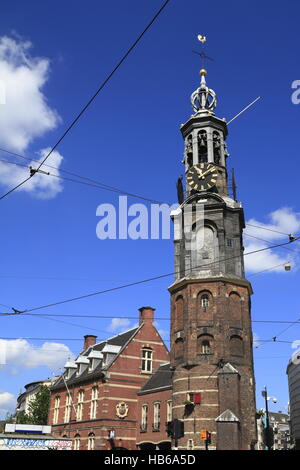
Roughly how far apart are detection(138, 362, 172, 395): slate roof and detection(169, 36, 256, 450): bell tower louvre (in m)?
4.63

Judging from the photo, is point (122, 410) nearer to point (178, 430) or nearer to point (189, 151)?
point (189, 151)

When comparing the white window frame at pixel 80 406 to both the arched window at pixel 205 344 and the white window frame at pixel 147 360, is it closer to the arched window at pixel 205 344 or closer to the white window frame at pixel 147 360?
the white window frame at pixel 147 360

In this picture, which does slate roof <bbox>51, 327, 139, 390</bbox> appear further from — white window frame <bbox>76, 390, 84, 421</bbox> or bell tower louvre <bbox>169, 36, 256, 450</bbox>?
bell tower louvre <bbox>169, 36, 256, 450</bbox>

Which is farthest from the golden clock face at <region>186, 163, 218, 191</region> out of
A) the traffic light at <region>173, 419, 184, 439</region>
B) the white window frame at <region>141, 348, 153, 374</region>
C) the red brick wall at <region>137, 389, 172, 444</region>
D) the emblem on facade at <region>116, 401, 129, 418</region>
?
the traffic light at <region>173, 419, 184, 439</region>

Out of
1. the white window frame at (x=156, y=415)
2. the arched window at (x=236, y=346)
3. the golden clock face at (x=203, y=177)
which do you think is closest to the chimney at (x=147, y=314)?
the white window frame at (x=156, y=415)

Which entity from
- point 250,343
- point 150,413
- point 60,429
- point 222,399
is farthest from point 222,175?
point 60,429

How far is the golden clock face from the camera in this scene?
3934 cm

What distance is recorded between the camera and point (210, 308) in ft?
115

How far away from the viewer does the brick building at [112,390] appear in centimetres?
4022

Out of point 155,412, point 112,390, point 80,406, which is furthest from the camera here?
point 80,406

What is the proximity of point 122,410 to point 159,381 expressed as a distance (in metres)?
4.09

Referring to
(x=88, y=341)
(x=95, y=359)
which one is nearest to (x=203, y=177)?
(x=95, y=359)

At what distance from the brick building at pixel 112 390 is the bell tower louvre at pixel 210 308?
8.32m

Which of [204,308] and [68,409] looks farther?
[68,409]
